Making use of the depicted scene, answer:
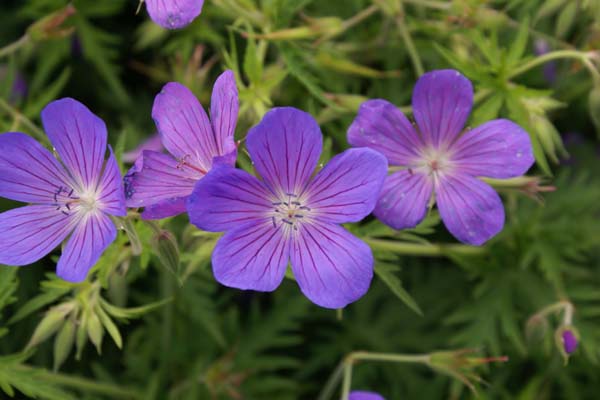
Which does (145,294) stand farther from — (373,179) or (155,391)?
(373,179)

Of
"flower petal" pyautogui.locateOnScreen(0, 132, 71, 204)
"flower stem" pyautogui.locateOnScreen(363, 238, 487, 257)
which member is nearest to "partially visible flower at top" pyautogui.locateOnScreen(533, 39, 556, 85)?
"flower stem" pyautogui.locateOnScreen(363, 238, 487, 257)

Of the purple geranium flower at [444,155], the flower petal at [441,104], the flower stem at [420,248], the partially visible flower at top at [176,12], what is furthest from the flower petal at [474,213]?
the partially visible flower at top at [176,12]

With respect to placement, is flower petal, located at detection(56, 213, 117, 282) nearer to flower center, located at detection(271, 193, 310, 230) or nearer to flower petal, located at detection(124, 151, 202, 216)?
flower petal, located at detection(124, 151, 202, 216)

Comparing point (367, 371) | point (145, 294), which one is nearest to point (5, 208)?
point (145, 294)

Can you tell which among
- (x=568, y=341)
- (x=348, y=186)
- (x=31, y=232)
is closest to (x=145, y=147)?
(x=31, y=232)

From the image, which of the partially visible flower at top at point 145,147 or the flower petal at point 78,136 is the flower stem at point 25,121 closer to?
the partially visible flower at top at point 145,147

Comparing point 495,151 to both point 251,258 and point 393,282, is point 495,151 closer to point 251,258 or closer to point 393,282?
point 393,282
